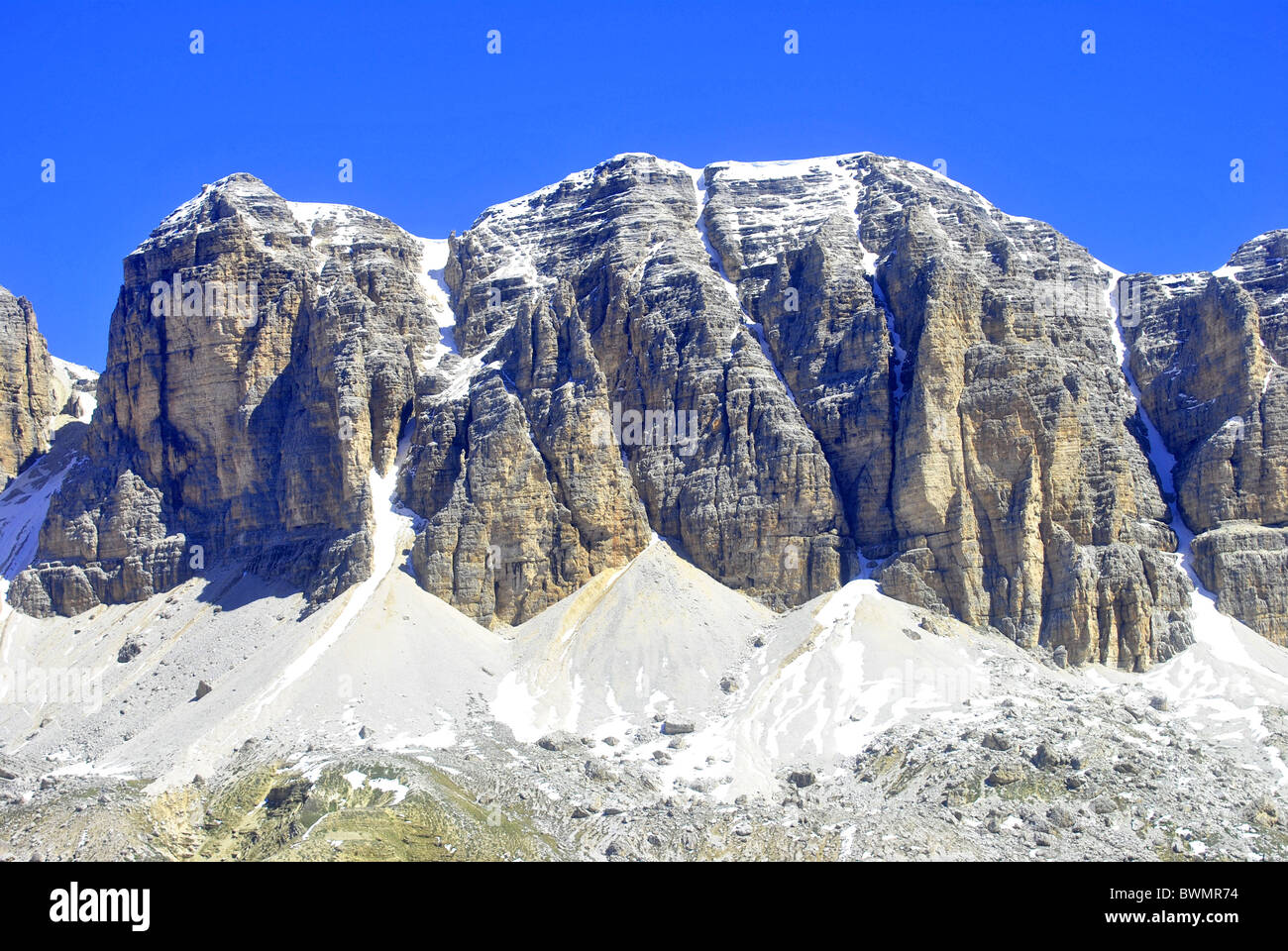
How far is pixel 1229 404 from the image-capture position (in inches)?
4385

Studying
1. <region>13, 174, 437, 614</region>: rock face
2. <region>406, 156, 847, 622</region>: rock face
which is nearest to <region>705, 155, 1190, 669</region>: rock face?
<region>406, 156, 847, 622</region>: rock face

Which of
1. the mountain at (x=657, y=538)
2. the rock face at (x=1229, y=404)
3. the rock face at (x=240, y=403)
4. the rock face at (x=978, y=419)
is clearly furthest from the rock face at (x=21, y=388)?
the rock face at (x=1229, y=404)

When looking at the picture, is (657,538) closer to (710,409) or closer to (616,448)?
(616,448)

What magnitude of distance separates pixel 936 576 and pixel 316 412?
57.1 m

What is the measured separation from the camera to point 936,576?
104688 millimetres

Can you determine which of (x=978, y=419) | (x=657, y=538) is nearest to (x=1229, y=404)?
(x=978, y=419)

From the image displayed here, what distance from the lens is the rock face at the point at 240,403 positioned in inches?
4604

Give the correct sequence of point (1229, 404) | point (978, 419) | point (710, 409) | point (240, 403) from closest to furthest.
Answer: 1. point (978, 419)
2. point (1229, 404)
3. point (710, 409)
4. point (240, 403)

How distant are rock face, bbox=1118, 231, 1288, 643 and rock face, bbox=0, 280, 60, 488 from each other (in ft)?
376

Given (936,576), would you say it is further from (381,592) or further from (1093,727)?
(381,592)

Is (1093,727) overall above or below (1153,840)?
above

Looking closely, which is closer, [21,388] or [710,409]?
[710,409]

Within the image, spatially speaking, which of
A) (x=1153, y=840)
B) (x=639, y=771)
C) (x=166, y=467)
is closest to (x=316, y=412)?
(x=166, y=467)

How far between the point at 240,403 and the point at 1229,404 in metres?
90.6
